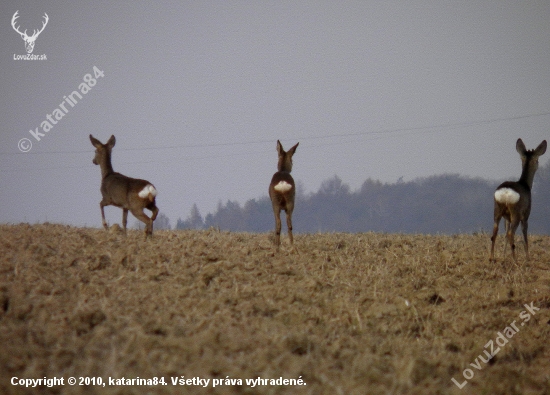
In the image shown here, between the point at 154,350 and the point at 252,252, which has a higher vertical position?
the point at 252,252

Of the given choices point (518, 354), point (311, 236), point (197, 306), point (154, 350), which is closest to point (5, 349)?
point (154, 350)

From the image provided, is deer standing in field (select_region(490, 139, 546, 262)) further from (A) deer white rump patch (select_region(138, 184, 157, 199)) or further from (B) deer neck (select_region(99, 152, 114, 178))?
(B) deer neck (select_region(99, 152, 114, 178))

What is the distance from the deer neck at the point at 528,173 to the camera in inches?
567

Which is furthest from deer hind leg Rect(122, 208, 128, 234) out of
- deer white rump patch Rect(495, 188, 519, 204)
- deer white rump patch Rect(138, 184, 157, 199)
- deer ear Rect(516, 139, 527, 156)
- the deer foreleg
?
deer ear Rect(516, 139, 527, 156)

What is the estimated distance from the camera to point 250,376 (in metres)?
5.61

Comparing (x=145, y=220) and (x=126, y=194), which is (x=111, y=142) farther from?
(x=145, y=220)

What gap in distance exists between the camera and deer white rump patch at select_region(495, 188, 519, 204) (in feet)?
43.4

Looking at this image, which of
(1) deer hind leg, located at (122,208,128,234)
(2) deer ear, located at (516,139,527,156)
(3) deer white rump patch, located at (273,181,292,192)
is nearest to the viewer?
(3) deer white rump patch, located at (273,181,292,192)

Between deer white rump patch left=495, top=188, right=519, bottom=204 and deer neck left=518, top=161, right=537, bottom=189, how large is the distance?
1163 millimetres

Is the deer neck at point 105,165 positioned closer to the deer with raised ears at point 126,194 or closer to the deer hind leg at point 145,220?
the deer with raised ears at point 126,194

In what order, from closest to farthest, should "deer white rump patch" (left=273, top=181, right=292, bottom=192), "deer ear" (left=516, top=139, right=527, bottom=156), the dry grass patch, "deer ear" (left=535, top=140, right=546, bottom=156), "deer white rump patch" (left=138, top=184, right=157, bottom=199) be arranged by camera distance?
1. the dry grass patch
2. "deer white rump patch" (left=273, top=181, right=292, bottom=192)
3. "deer white rump patch" (left=138, top=184, right=157, bottom=199)
4. "deer ear" (left=535, top=140, right=546, bottom=156)
5. "deer ear" (left=516, top=139, right=527, bottom=156)

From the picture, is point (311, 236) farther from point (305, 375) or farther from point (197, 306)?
point (305, 375)

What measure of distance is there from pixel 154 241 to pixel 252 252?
1.82 meters

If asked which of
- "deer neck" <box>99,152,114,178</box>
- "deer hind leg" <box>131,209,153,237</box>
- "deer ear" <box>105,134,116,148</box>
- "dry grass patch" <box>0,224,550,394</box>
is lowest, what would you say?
"dry grass patch" <box>0,224,550,394</box>
